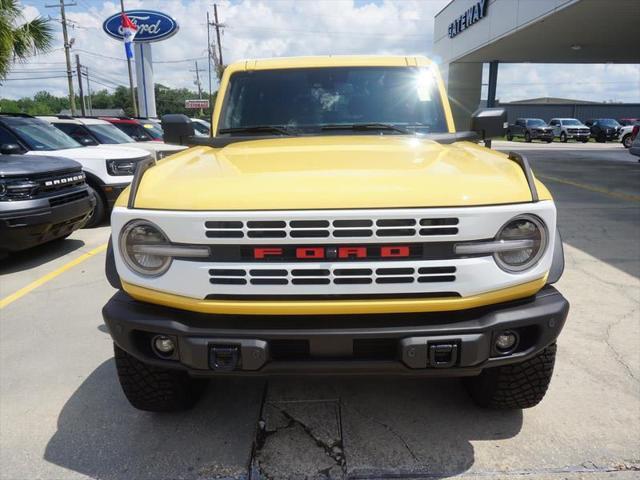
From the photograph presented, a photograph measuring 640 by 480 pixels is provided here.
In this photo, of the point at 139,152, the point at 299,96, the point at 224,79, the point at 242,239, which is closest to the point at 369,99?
the point at 299,96

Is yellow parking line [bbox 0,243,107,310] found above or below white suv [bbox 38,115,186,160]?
below

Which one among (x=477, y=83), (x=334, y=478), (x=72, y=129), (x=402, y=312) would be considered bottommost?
(x=334, y=478)

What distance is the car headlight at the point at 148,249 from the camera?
2.07m

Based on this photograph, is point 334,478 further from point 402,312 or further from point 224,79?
point 224,79

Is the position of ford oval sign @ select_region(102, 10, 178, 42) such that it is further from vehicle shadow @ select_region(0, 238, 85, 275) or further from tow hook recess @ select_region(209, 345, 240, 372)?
tow hook recess @ select_region(209, 345, 240, 372)

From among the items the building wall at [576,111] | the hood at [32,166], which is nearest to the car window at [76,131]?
the hood at [32,166]

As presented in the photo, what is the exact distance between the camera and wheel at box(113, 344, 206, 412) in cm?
249

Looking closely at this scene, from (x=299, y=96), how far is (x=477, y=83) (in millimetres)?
32206

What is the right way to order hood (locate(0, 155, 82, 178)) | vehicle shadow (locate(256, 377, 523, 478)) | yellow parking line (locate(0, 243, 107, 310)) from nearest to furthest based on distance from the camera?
vehicle shadow (locate(256, 377, 523, 478)) → yellow parking line (locate(0, 243, 107, 310)) → hood (locate(0, 155, 82, 178))

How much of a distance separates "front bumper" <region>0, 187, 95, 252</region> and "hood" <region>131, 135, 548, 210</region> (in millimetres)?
3503

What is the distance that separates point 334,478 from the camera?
7.58 ft

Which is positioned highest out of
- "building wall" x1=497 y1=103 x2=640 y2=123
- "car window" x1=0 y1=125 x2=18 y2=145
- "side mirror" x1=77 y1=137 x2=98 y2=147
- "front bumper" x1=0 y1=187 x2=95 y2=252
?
"building wall" x1=497 y1=103 x2=640 y2=123

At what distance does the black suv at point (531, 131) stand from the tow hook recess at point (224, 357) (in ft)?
114

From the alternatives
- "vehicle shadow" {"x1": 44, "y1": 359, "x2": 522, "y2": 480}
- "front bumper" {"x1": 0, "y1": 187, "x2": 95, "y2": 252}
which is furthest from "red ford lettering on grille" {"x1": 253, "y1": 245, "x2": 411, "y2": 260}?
"front bumper" {"x1": 0, "y1": 187, "x2": 95, "y2": 252}
